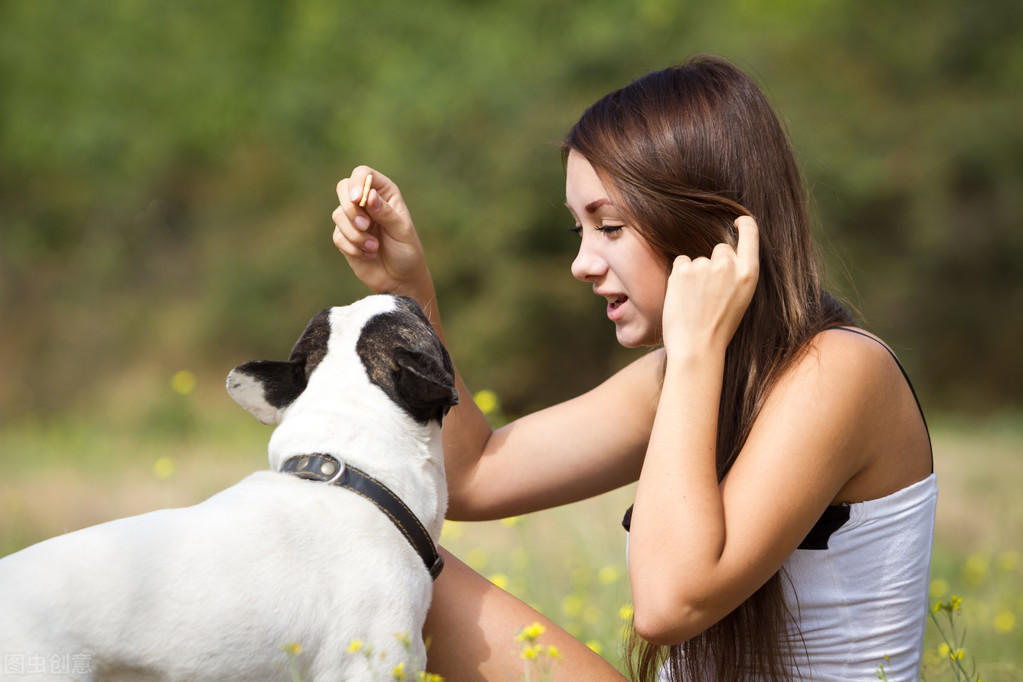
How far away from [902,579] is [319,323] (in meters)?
1.55

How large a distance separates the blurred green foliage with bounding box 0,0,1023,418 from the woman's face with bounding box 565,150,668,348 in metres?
7.95

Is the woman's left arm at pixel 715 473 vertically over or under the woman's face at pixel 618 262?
under

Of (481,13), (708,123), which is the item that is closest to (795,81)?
(481,13)

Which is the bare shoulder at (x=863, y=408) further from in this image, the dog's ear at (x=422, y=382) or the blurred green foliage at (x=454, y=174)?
the blurred green foliage at (x=454, y=174)

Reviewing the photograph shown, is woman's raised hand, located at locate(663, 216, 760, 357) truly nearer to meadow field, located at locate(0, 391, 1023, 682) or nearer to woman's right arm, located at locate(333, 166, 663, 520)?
woman's right arm, located at locate(333, 166, 663, 520)

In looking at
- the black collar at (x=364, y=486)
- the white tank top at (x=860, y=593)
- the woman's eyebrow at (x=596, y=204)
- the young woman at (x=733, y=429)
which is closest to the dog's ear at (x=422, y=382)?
Answer: the black collar at (x=364, y=486)

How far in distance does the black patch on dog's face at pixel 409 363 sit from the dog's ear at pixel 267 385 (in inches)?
6.8

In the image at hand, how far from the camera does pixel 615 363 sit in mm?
13281

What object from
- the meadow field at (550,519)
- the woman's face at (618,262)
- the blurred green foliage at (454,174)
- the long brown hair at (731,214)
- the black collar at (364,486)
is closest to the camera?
the black collar at (364,486)

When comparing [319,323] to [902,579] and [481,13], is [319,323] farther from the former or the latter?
[481,13]

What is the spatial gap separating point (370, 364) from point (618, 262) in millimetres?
707

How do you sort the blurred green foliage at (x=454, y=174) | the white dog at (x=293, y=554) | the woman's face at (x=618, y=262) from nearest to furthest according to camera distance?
the white dog at (x=293, y=554)
the woman's face at (x=618, y=262)
the blurred green foliage at (x=454, y=174)

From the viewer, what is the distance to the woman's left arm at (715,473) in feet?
6.42

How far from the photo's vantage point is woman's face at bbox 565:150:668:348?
7.99 ft
